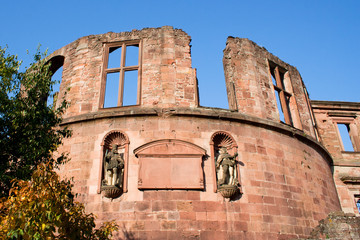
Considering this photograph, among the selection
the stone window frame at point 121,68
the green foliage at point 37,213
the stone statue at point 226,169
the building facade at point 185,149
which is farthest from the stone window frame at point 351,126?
the green foliage at point 37,213

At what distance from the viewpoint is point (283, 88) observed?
48.7 ft

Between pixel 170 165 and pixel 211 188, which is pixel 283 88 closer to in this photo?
pixel 211 188

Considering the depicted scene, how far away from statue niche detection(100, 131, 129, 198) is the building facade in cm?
3

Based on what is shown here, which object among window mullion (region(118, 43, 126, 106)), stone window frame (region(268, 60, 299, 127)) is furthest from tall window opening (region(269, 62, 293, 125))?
window mullion (region(118, 43, 126, 106))

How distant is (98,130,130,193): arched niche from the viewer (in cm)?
970

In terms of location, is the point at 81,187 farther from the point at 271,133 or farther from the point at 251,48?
the point at 251,48

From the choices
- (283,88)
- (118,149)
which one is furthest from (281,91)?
(118,149)

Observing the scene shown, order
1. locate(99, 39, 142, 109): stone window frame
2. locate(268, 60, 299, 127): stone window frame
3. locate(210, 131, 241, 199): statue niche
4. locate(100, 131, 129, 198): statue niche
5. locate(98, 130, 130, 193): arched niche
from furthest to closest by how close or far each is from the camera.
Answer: locate(268, 60, 299, 127): stone window frame < locate(99, 39, 142, 109): stone window frame < locate(98, 130, 130, 193): arched niche < locate(210, 131, 241, 199): statue niche < locate(100, 131, 129, 198): statue niche

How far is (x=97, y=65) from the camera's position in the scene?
492 inches

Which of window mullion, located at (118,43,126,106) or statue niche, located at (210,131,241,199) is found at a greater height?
window mullion, located at (118,43,126,106)

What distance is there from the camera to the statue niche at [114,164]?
9414 millimetres

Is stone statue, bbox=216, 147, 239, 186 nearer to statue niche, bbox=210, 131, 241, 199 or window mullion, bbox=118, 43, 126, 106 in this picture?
statue niche, bbox=210, 131, 241, 199

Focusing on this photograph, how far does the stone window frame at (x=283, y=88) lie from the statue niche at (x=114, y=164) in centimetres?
659

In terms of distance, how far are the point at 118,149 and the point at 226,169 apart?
3363mm
